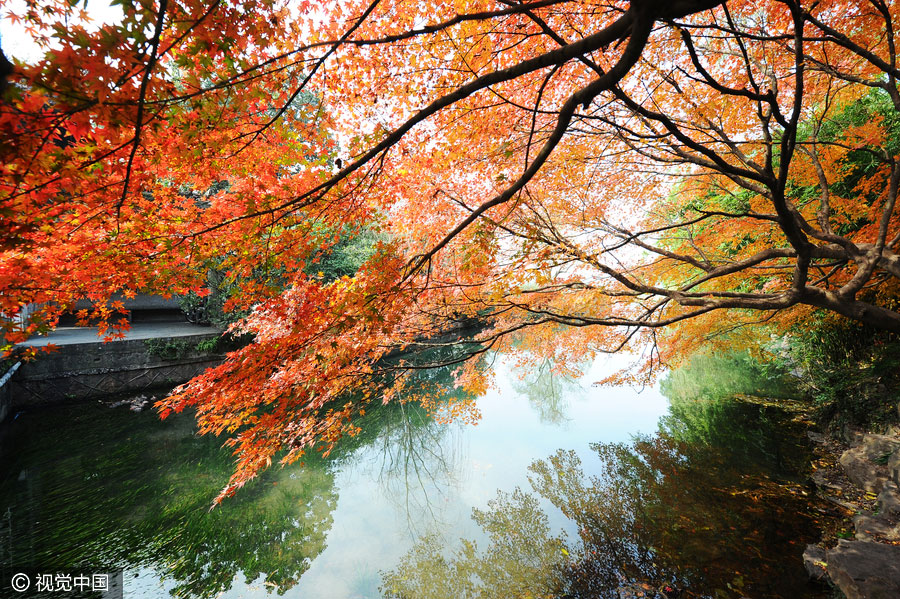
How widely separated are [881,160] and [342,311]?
30.0 ft

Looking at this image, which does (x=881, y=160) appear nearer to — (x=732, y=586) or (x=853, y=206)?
(x=853, y=206)

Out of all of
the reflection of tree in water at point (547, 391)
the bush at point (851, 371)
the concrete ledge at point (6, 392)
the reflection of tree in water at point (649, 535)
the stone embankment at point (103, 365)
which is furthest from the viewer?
the reflection of tree in water at point (547, 391)

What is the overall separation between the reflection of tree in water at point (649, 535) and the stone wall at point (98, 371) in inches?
411

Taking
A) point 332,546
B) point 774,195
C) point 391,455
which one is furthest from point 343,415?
Answer: point 774,195

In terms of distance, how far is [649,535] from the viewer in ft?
14.2

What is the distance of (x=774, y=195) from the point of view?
2324mm

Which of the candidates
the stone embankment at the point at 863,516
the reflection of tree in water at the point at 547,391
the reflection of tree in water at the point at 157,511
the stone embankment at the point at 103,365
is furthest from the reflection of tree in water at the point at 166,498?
the stone embankment at the point at 863,516

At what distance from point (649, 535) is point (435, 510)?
3287 millimetres

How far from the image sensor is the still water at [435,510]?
4.01m

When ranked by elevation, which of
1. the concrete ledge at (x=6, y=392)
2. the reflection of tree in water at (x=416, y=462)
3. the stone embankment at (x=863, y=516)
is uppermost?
the concrete ledge at (x=6, y=392)

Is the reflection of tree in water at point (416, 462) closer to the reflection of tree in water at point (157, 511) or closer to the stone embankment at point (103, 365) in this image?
the reflection of tree in water at point (157, 511)

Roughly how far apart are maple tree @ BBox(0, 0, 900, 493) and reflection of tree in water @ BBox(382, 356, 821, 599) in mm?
2630

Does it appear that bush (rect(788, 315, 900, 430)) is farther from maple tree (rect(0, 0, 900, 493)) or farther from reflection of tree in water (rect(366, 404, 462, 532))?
reflection of tree in water (rect(366, 404, 462, 532))

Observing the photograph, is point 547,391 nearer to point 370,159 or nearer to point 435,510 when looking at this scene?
point 435,510
